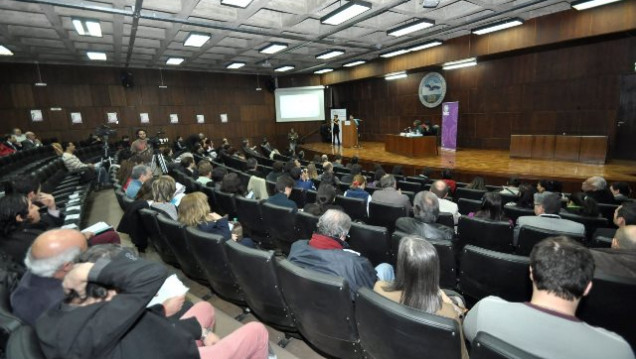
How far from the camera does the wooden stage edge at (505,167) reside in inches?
249

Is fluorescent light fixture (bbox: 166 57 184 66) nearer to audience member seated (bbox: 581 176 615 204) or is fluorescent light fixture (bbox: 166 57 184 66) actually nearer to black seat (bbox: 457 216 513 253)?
black seat (bbox: 457 216 513 253)

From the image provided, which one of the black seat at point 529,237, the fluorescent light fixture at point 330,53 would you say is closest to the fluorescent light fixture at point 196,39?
the fluorescent light fixture at point 330,53

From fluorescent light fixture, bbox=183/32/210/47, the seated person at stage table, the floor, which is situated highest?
fluorescent light fixture, bbox=183/32/210/47

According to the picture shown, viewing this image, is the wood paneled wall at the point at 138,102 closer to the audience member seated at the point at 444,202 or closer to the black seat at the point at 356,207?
the black seat at the point at 356,207

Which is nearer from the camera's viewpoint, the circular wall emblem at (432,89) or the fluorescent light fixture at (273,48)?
the fluorescent light fixture at (273,48)

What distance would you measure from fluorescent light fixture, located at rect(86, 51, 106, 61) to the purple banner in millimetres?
11633

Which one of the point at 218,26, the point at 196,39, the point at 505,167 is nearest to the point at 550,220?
the point at 505,167

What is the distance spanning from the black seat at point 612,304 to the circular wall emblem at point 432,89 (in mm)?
11547

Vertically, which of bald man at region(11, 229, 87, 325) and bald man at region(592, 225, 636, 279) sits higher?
bald man at region(11, 229, 87, 325)

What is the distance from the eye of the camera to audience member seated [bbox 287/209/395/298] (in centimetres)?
186

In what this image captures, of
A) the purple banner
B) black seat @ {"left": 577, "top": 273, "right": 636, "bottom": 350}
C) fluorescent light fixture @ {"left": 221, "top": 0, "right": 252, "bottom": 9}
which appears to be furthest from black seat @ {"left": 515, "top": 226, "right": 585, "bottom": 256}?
the purple banner

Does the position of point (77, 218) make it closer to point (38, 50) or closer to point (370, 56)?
point (38, 50)

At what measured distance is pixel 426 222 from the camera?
8.90 feet

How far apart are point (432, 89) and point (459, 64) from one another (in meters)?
1.93
